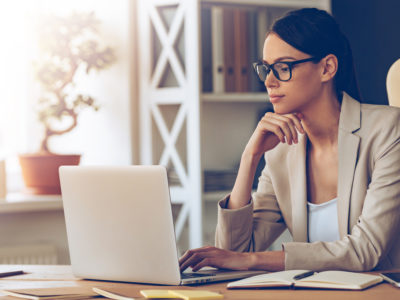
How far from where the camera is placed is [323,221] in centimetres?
183

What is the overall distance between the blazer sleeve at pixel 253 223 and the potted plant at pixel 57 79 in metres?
1.28

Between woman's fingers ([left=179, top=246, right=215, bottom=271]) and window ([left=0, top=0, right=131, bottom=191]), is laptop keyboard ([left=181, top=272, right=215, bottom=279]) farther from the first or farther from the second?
window ([left=0, top=0, right=131, bottom=191])

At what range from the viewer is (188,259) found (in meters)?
1.47

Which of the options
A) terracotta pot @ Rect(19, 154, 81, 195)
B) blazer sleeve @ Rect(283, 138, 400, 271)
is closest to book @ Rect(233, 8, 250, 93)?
terracotta pot @ Rect(19, 154, 81, 195)

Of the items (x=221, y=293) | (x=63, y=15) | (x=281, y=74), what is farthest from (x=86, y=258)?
(x=63, y=15)

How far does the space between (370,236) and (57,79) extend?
186 cm

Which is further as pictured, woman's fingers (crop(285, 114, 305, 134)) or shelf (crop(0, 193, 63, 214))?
shelf (crop(0, 193, 63, 214))

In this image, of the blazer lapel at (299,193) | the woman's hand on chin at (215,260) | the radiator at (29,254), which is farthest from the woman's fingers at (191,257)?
the radiator at (29,254)

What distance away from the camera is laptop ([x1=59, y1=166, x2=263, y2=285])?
1.25m

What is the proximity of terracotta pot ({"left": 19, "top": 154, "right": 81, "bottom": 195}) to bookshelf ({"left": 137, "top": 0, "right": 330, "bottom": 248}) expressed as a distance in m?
0.44

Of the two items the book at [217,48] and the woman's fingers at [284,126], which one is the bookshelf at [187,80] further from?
the woman's fingers at [284,126]

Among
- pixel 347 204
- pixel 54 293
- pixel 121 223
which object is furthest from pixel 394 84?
pixel 54 293

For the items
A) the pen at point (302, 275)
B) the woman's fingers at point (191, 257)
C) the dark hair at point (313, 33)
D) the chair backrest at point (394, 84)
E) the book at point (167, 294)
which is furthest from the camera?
the chair backrest at point (394, 84)

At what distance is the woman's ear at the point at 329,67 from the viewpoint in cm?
183
